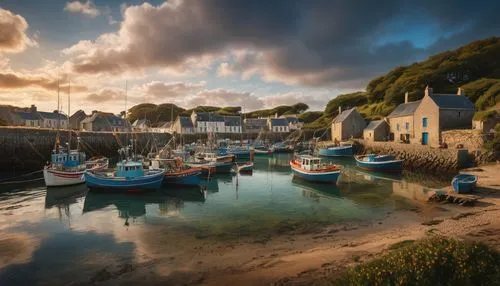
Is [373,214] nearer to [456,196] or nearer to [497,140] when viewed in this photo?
[456,196]

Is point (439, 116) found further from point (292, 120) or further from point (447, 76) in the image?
point (292, 120)

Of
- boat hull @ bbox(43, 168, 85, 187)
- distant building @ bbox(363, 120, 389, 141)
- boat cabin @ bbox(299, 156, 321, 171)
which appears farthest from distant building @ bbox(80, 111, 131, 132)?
boat cabin @ bbox(299, 156, 321, 171)

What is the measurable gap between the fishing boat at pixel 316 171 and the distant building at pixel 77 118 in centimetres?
7013

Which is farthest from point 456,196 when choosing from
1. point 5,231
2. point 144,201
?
point 5,231

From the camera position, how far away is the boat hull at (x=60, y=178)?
24.5 m

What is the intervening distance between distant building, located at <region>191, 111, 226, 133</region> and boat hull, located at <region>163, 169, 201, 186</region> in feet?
195

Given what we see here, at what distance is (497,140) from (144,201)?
32.4 metres

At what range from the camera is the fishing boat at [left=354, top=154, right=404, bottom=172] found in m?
31.9

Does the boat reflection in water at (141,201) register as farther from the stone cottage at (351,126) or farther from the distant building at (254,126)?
the distant building at (254,126)

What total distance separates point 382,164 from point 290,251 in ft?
79.7

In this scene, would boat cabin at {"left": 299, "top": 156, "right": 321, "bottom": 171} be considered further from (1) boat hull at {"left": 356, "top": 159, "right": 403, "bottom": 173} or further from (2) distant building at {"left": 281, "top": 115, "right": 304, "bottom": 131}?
(2) distant building at {"left": 281, "top": 115, "right": 304, "bottom": 131}

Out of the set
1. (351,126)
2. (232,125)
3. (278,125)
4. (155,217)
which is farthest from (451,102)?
(232,125)

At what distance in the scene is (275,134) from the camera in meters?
87.6

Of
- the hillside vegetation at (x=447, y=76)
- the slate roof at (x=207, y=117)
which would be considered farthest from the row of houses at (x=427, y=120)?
the slate roof at (x=207, y=117)
